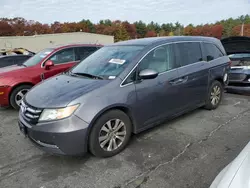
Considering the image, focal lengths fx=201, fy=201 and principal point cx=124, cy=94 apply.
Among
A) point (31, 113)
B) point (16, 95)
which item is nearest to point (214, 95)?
point (31, 113)

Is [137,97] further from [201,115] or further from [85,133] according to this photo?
[201,115]

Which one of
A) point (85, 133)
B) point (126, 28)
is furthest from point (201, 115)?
point (126, 28)

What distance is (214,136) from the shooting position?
340 centimetres

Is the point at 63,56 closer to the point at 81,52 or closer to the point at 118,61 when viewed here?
the point at 81,52

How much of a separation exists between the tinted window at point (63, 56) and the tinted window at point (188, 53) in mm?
3282

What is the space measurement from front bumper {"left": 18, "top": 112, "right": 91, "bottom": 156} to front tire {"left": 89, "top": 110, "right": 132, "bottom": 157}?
15cm

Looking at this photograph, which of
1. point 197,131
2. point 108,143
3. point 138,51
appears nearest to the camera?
point 108,143

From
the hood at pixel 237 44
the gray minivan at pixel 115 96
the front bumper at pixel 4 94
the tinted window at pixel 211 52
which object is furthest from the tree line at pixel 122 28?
the front bumper at pixel 4 94

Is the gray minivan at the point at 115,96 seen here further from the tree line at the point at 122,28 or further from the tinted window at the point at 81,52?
the tree line at the point at 122,28

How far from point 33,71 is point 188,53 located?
3748mm

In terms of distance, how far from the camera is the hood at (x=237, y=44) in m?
6.14

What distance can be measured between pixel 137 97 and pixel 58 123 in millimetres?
1172

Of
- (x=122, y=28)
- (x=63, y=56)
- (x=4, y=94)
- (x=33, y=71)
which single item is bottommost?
(x=4, y=94)

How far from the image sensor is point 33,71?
509 cm
